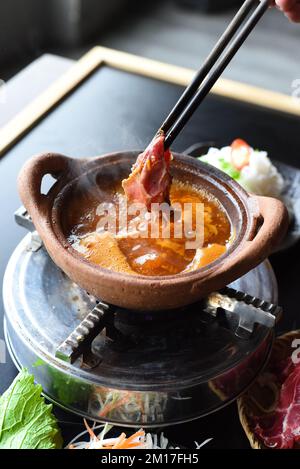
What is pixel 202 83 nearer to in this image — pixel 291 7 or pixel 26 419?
pixel 291 7

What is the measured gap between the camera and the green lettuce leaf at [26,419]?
1333 millimetres

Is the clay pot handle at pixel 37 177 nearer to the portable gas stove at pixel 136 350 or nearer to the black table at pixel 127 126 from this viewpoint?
the portable gas stove at pixel 136 350

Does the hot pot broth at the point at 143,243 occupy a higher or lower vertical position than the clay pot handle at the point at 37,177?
lower

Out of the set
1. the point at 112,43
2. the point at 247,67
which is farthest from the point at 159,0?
the point at 247,67

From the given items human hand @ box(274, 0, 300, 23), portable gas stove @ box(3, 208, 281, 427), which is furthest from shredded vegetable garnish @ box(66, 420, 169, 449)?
human hand @ box(274, 0, 300, 23)

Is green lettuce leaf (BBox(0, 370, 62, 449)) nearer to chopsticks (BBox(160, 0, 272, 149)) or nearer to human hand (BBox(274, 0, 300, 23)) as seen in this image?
chopsticks (BBox(160, 0, 272, 149))

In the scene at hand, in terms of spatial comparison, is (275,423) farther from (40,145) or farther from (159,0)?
(159,0)

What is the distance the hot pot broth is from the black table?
48cm

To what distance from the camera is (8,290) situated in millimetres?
1586

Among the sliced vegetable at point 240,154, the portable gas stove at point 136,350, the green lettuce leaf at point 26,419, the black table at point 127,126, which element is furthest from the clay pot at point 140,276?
the sliced vegetable at point 240,154

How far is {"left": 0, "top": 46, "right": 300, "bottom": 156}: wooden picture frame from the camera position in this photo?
7.89ft

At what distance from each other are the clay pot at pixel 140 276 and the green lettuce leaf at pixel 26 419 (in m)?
0.29

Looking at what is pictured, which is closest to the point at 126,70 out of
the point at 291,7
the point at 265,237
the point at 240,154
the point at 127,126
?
the point at 127,126

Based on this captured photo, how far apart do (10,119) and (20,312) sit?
1218mm
